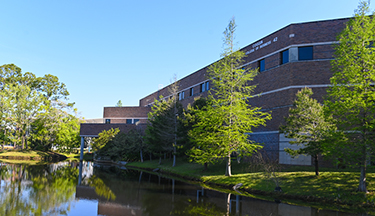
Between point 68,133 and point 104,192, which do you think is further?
point 68,133

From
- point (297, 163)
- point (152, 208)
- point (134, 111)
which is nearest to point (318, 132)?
point (297, 163)

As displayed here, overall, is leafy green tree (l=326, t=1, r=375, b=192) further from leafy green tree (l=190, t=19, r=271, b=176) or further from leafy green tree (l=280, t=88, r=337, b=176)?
leafy green tree (l=190, t=19, r=271, b=176)

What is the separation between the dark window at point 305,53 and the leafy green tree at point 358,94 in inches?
361

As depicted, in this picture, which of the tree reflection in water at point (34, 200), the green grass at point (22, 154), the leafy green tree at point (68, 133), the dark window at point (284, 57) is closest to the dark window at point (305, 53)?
the dark window at point (284, 57)

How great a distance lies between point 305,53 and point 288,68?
1.98 metres

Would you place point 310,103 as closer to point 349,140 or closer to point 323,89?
point 349,140

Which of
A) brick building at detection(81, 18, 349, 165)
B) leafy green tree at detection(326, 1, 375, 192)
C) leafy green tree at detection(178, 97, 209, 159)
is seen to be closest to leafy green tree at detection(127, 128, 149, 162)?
leafy green tree at detection(178, 97, 209, 159)

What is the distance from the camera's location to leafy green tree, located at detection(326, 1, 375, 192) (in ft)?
48.6

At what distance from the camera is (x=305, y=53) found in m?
25.7

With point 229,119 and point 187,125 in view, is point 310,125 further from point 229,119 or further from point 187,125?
point 187,125

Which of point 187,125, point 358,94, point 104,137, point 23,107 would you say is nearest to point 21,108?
point 23,107

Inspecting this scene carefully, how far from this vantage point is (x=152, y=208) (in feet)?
40.8

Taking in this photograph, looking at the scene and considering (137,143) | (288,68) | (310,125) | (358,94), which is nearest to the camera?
(358,94)

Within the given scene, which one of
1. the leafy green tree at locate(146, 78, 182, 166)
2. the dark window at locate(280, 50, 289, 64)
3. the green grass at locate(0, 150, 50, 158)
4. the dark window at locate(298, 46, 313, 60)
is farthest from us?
the green grass at locate(0, 150, 50, 158)
